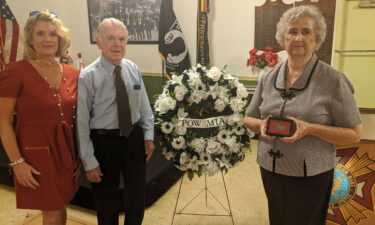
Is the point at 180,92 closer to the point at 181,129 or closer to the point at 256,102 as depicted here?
the point at 181,129

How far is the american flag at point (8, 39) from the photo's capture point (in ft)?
9.93

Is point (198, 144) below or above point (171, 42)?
below

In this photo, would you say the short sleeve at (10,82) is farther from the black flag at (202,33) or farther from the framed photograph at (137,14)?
the framed photograph at (137,14)

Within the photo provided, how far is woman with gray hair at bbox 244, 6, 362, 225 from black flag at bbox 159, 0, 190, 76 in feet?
10.6

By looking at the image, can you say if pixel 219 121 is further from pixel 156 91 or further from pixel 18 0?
pixel 18 0

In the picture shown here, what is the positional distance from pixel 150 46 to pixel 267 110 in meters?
3.96

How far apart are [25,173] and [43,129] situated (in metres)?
0.25

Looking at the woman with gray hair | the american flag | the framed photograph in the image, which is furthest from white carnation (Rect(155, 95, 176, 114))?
the framed photograph

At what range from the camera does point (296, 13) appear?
1.37m

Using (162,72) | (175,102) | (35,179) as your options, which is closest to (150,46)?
(162,72)

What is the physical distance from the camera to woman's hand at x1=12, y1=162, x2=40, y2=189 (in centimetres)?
157

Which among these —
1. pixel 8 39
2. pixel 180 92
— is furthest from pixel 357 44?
pixel 8 39

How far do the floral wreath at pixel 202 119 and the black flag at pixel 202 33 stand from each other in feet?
8.65

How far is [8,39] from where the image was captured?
306 centimetres
